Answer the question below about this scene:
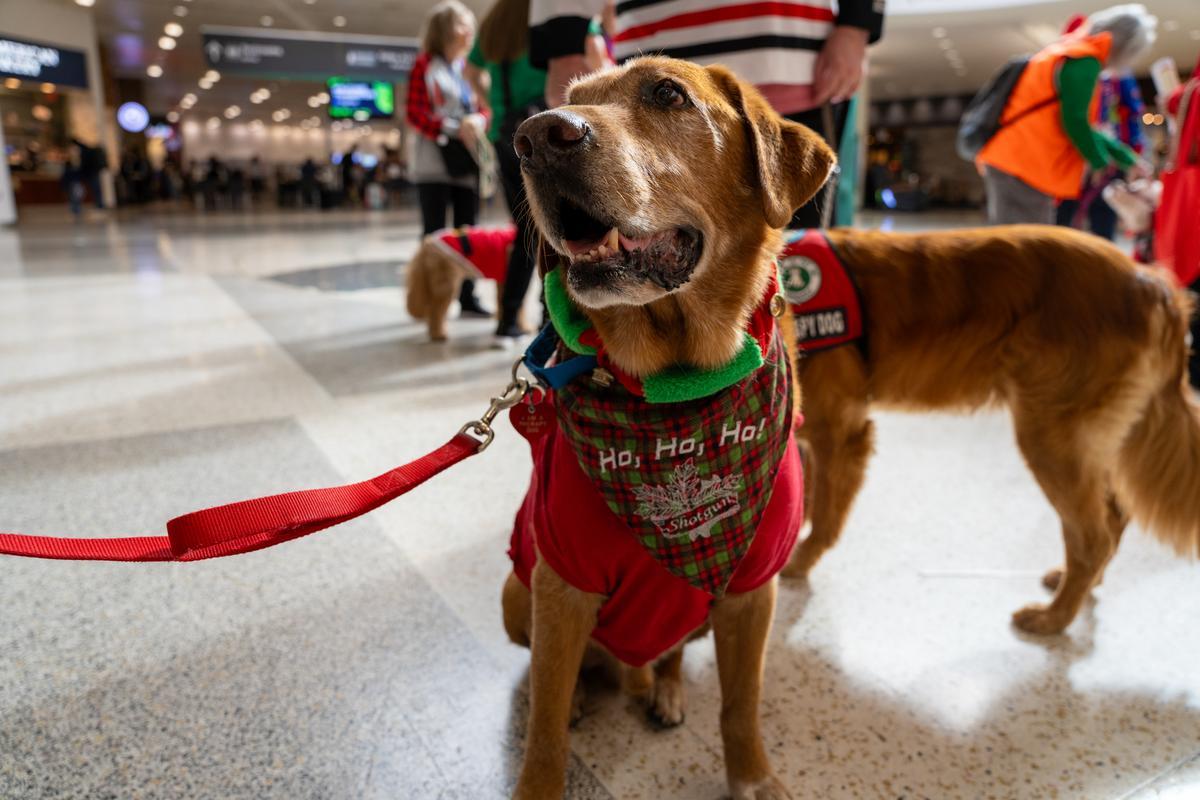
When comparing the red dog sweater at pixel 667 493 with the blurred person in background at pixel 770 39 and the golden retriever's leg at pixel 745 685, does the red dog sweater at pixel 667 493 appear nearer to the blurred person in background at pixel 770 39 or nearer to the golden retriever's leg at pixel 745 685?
the golden retriever's leg at pixel 745 685

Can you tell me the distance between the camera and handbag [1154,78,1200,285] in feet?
10.4

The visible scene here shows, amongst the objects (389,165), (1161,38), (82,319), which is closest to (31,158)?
(389,165)

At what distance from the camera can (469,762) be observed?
128 cm

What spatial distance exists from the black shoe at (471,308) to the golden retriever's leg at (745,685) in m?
4.46

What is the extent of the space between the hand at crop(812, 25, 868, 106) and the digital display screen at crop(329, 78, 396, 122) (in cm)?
1864

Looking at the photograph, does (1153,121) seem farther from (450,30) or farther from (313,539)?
(313,539)

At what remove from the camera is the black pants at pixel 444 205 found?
5078mm

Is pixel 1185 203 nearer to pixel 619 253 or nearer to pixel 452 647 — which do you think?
pixel 619 253

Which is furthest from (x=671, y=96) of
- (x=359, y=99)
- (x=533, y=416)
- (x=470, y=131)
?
(x=359, y=99)

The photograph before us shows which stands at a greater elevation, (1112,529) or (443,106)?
(443,106)

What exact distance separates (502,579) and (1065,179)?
134 inches

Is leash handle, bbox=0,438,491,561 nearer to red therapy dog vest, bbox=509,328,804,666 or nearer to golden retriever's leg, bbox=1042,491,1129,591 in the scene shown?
red therapy dog vest, bbox=509,328,804,666

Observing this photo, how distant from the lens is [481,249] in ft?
14.3

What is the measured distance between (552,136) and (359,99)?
65.6 feet
